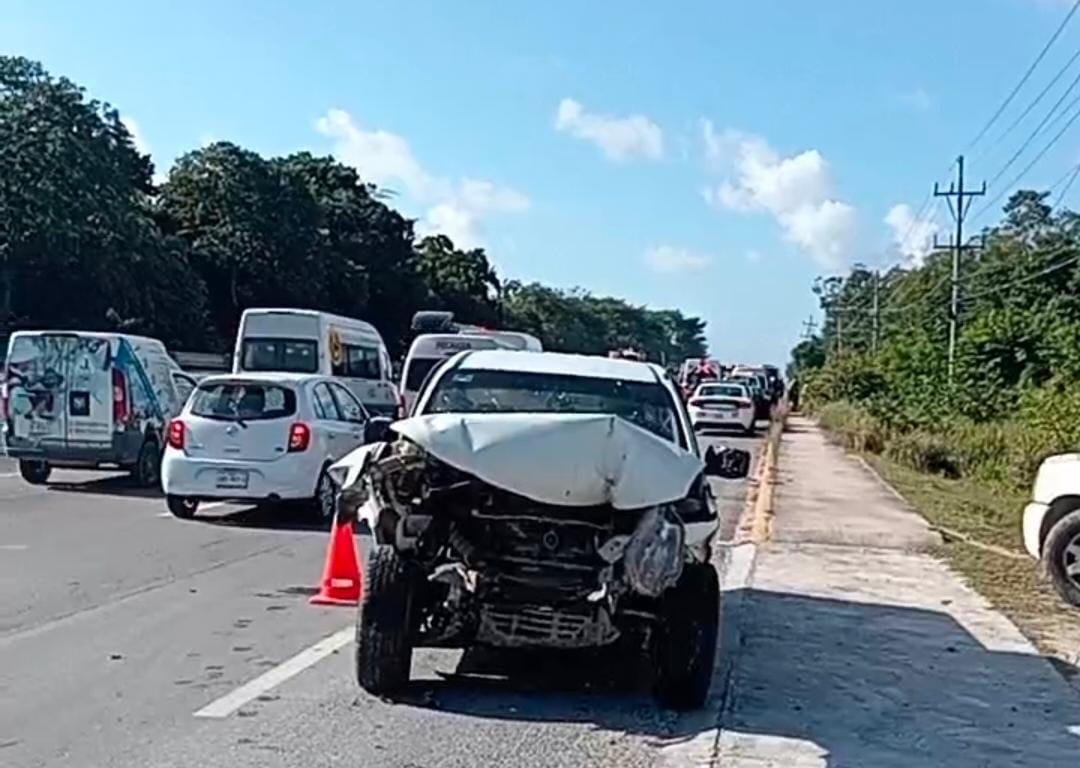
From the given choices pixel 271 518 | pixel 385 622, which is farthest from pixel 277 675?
pixel 271 518

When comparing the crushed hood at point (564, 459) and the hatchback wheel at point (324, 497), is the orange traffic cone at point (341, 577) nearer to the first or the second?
the crushed hood at point (564, 459)

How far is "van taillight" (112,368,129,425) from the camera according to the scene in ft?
65.2

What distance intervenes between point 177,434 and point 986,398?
3543 centimetres

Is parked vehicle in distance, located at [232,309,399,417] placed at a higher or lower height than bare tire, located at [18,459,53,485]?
higher

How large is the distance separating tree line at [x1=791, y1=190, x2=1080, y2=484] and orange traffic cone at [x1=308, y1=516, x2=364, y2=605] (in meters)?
18.6

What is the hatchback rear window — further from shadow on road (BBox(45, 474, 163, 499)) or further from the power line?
the power line

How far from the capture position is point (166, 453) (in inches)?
663

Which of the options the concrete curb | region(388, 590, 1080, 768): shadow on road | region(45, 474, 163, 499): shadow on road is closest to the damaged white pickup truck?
region(388, 590, 1080, 768): shadow on road

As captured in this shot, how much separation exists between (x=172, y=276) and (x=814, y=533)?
4566cm

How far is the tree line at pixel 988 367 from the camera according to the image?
109ft

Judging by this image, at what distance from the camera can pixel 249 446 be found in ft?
54.2

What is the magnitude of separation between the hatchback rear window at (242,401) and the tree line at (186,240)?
3956 centimetres

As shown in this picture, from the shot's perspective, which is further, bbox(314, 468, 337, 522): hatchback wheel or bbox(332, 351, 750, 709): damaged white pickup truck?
bbox(314, 468, 337, 522): hatchback wheel

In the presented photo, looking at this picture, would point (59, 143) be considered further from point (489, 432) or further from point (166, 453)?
point (489, 432)
